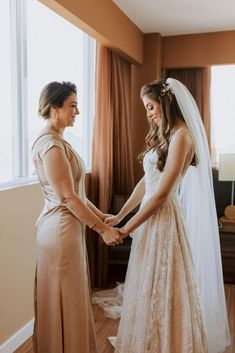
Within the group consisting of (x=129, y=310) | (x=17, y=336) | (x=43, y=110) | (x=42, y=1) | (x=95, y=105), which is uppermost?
(x=42, y=1)

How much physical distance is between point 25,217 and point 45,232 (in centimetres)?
63

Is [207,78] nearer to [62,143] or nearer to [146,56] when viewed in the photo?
[146,56]

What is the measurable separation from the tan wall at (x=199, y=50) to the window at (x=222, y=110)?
0.30 metres

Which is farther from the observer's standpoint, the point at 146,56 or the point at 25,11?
the point at 146,56

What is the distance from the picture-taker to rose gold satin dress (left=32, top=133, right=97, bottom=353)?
180 cm

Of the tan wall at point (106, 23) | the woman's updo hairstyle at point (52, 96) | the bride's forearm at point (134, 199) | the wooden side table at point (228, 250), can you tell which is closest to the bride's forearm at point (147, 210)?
the bride's forearm at point (134, 199)

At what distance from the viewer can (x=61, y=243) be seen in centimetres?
179

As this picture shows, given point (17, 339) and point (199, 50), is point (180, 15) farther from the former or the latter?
point (17, 339)

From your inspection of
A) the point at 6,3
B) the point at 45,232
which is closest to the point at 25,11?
the point at 6,3

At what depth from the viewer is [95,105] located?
3322 mm

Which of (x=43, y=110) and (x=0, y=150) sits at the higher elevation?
(x=43, y=110)

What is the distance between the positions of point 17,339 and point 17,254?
0.57m

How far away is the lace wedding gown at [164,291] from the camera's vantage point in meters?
1.90

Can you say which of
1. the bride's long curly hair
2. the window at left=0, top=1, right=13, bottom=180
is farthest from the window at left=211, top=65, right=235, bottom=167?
the window at left=0, top=1, right=13, bottom=180
